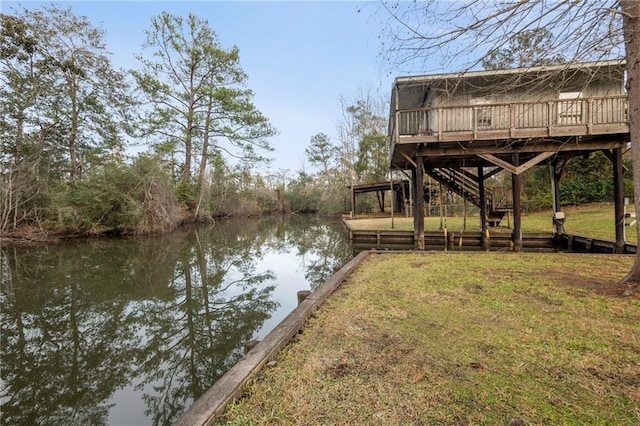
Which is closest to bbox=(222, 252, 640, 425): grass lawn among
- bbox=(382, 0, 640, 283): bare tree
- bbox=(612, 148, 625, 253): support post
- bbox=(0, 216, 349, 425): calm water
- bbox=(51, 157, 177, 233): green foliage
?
bbox=(0, 216, 349, 425): calm water

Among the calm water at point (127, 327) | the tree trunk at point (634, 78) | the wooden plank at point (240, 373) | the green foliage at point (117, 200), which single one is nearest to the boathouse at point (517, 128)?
the tree trunk at point (634, 78)

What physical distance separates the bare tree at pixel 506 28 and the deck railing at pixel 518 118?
167 inches

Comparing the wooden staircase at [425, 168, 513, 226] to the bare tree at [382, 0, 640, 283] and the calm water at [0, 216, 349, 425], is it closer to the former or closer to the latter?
the calm water at [0, 216, 349, 425]

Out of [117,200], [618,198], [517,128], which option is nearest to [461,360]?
[517,128]

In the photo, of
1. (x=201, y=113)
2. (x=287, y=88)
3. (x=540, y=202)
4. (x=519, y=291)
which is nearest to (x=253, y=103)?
(x=201, y=113)

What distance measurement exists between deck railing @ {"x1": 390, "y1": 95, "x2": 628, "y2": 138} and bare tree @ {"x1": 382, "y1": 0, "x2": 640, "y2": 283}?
167 inches

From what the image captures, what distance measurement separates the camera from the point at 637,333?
115 inches

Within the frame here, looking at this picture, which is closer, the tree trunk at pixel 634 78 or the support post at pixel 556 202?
the tree trunk at pixel 634 78

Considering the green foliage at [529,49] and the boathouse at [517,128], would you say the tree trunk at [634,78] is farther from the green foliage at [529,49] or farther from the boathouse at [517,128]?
the boathouse at [517,128]

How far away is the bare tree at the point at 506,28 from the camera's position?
362cm

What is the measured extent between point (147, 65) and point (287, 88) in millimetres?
10707

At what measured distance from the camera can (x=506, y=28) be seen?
374 cm

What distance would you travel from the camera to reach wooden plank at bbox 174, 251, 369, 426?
1.87m

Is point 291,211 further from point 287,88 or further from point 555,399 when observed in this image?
A: point 555,399
